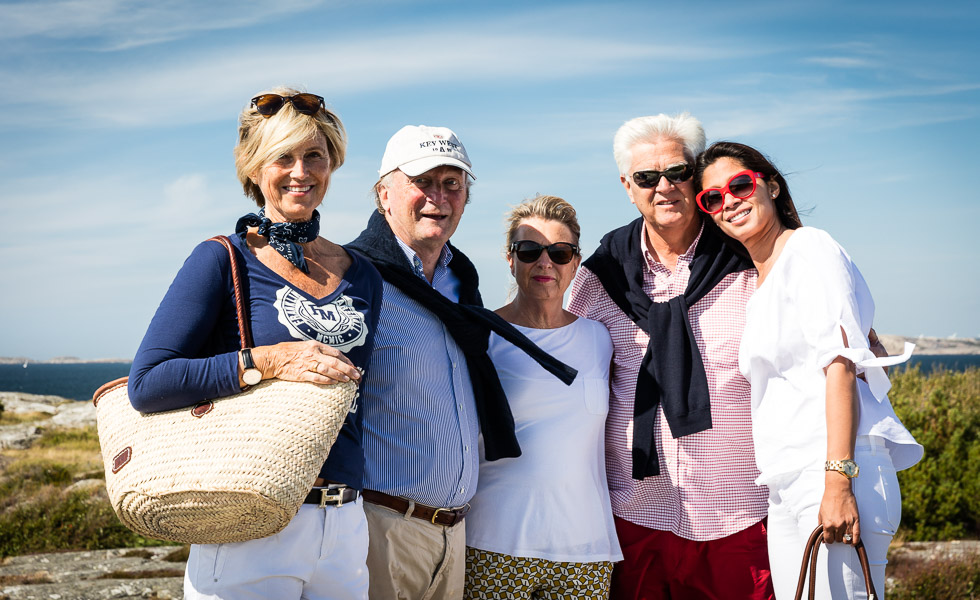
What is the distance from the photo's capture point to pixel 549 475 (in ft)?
11.7

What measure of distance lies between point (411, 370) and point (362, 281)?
0.48 m

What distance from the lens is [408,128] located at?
375 centimetres

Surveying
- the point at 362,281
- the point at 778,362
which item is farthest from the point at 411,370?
the point at 778,362

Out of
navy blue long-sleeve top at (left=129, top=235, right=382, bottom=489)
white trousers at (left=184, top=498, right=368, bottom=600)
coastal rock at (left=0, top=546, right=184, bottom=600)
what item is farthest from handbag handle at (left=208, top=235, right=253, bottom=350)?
coastal rock at (left=0, top=546, right=184, bottom=600)

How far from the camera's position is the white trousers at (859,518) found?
306cm

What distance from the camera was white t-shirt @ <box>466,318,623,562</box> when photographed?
3.51 metres

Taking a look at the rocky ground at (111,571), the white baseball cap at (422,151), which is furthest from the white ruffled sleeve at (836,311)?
the rocky ground at (111,571)

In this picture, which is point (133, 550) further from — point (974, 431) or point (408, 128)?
point (974, 431)

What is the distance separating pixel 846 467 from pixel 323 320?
2.07m

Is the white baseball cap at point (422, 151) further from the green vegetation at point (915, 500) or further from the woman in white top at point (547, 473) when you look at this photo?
the green vegetation at point (915, 500)

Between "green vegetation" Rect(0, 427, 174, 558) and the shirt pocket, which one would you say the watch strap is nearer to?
the shirt pocket

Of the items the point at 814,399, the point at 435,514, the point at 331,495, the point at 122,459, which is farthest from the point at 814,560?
the point at 122,459

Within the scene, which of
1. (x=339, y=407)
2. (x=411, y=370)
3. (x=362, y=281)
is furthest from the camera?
(x=411, y=370)

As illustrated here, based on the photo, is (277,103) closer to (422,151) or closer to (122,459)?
(422,151)
